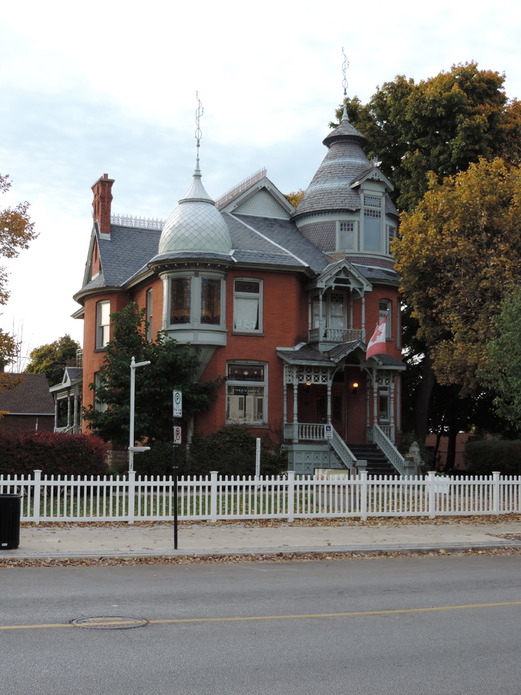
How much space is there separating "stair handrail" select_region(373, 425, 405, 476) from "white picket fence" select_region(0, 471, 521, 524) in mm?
9291

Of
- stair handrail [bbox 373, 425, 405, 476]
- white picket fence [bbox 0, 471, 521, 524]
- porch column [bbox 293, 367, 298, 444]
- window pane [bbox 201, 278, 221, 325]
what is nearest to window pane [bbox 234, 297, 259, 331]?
window pane [bbox 201, 278, 221, 325]

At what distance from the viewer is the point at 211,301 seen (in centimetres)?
3127

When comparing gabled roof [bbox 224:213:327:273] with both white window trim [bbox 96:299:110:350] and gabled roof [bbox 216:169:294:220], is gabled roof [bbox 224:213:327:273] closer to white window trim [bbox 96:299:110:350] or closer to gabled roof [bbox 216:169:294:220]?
gabled roof [bbox 216:169:294:220]

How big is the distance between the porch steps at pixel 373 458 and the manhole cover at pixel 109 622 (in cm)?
2314

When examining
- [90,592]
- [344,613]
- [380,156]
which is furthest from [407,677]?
[380,156]

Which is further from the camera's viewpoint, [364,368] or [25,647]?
[364,368]

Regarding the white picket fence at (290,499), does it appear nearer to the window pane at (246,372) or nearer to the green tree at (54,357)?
the window pane at (246,372)

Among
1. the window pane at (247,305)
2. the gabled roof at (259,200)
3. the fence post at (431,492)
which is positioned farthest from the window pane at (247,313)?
the fence post at (431,492)

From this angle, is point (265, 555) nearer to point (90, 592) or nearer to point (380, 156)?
point (90, 592)

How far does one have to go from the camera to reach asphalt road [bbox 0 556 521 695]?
6.34 m

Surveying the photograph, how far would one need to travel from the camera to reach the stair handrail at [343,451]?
30202 mm

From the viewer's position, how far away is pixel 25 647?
7.21 m

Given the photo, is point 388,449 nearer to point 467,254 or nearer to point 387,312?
point 387,312

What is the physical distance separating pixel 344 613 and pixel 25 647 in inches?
142
